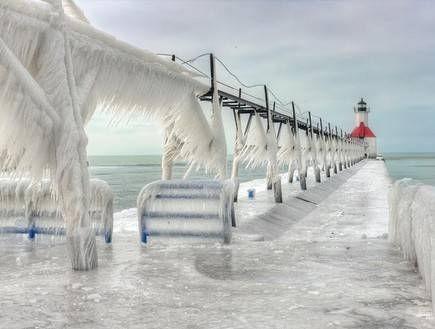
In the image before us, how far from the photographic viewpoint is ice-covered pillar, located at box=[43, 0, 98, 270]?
5.88 meters

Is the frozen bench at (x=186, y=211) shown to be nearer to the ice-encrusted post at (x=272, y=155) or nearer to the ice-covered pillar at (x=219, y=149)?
the ice-covered pillar at (x=219, y=149)

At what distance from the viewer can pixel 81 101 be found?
6.31 metres

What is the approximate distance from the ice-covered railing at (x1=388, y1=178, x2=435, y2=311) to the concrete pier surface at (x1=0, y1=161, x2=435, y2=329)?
→ 7.5 inches

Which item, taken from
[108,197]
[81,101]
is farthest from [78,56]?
[108,197]

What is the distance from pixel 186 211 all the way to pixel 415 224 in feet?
12.3

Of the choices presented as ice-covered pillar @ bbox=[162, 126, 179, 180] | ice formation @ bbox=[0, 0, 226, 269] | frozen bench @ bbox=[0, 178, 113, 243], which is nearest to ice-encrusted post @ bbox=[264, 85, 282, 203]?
ice-covered pillar @ bbox=[162, 126, 179, 180]

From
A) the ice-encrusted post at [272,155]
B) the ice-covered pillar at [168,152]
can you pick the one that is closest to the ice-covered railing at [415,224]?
the ice-covered pillar at [168,152]

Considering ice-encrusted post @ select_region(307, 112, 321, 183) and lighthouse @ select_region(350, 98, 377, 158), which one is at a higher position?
A: lighthouse @ select_region(350, 98, 377, 158)

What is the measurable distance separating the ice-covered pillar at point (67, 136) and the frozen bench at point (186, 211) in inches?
86.9

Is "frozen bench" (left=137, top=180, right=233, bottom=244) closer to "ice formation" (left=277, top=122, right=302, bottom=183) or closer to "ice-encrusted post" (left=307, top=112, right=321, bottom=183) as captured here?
"ice formation" (left=277, top=122, right=302, bottom=183)

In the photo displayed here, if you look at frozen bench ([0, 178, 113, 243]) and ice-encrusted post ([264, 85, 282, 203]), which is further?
ice-encrusted post ([264, 85, 282, 203])

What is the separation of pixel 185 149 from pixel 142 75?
12.3 ft

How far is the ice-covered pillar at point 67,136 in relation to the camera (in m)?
5.88

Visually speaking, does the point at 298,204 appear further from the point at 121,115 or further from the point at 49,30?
the point at 49,30
